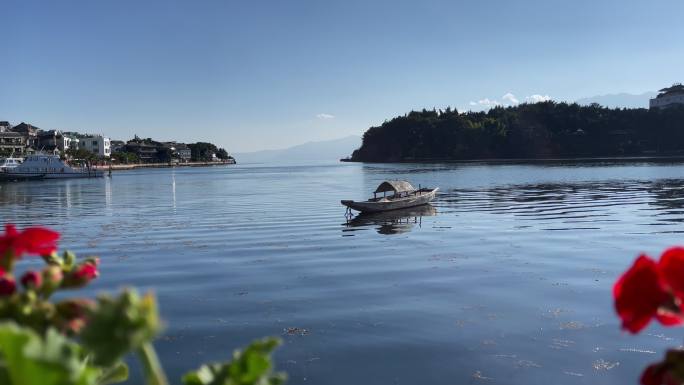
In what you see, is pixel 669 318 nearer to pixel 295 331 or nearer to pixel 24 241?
pixel 24 241

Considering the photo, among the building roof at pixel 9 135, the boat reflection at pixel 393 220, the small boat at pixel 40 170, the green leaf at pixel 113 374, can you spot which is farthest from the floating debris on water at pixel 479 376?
the building roof at pixel 9 135

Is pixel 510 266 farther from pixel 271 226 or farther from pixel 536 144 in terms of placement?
pixel 536 144

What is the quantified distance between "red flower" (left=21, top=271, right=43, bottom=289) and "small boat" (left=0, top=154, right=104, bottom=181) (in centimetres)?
10287

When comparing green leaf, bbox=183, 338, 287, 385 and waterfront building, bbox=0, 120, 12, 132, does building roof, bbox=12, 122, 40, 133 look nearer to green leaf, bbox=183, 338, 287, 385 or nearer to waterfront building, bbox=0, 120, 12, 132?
waterfront building, bbox=0, 120, 12, 132

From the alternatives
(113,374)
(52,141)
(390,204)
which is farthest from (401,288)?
(52,141)

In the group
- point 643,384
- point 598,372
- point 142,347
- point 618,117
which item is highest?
point 618,117

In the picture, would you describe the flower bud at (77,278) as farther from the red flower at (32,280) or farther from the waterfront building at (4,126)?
the waterfront building at (4,126)

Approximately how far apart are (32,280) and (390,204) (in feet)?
110

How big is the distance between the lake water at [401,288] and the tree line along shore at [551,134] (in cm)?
14378

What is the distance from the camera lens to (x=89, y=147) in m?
174

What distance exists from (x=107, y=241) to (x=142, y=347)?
83.0 feet

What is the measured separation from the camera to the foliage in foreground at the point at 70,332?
2.76 feet

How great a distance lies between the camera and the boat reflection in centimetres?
2721

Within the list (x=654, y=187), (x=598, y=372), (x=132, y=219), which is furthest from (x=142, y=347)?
(x=654, y=187)
